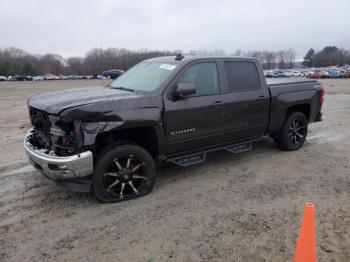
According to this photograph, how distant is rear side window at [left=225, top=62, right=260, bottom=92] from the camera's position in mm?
5523

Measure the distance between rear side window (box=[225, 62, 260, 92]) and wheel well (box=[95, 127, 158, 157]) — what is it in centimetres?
158

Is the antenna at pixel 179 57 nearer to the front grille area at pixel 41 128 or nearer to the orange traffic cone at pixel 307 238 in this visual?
the front grille area at pixel 41 128

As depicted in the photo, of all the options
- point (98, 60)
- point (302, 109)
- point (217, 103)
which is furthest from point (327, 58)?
point (217, 103)

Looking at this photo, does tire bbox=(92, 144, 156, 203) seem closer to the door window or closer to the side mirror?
the side mirror

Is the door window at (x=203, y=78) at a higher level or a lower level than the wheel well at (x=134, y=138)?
higher

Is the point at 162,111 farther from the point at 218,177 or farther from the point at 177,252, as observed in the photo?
the point at 177,252

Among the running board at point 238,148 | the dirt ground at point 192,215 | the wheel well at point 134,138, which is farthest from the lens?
the running board at point 238,148

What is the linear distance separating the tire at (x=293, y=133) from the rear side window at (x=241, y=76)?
1202 mm

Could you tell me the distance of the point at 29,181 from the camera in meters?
5.18

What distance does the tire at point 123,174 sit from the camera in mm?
4277

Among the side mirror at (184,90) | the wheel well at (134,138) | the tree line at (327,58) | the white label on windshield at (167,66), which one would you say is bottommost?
the wheel well at (134,138)

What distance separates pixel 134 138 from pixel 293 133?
11.6ft

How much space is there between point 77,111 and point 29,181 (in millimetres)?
1952

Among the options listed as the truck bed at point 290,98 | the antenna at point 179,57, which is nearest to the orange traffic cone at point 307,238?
the antenna at point 179,57
